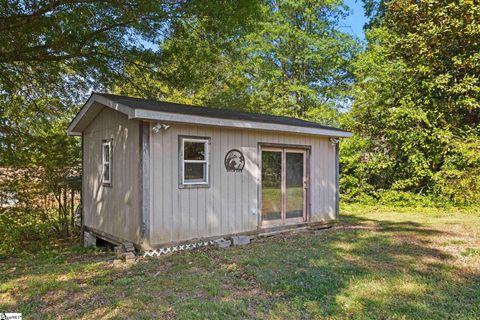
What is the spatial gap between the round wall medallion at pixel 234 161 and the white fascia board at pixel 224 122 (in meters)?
0.54

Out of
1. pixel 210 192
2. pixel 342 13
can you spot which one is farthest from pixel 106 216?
pixel 342 13

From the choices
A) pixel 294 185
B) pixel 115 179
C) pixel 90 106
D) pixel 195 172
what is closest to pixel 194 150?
pixel 195 172

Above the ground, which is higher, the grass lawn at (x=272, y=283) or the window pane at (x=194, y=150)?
the window pane at (x=194, y=150)

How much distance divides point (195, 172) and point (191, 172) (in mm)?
79

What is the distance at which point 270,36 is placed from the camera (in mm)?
17906

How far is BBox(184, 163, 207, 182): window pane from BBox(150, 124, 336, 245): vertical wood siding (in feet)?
0.52

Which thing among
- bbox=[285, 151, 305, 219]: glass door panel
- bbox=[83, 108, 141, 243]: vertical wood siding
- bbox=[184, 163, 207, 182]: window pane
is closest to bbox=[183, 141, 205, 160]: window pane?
bbox=[184, 163, 207, 182]: window pane

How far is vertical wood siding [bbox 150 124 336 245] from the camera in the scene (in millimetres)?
5504

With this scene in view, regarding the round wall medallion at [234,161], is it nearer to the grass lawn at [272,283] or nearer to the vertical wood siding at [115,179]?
the grass lawn at [272,283]

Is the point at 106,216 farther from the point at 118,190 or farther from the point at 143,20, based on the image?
the point at 143,20

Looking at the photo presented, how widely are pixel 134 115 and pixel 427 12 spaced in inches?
401

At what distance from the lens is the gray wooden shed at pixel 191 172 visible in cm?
545

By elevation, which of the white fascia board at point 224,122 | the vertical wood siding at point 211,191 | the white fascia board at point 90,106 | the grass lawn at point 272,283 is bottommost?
the grass lawn at point 272,283

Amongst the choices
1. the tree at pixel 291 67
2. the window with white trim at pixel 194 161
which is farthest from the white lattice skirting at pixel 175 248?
the tree at pixel 291 67
